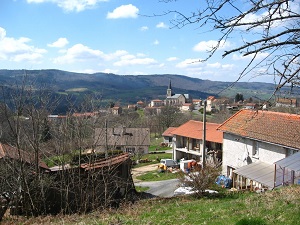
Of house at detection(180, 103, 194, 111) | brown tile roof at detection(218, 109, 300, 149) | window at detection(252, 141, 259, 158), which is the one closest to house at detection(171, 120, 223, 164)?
brown tile roof at detection(218, 109, 300, 149)

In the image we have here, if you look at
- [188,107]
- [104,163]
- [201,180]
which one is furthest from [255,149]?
[188,107]

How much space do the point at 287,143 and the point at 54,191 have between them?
15462mm

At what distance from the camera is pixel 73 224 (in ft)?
31.0

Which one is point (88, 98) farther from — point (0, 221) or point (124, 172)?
point (0, 221)

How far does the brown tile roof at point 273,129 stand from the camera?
22.0 metres

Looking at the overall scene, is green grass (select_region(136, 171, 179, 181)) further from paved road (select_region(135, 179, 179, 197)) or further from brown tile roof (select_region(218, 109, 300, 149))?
brown tile roof (select_region(218, 109, 300, 149))

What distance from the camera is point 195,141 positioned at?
1655 inches

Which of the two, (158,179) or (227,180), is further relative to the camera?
(158,179)

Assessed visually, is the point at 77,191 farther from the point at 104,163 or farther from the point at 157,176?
the point at 157,176

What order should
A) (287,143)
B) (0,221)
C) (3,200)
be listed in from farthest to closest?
(287,143)
(3,200)
(0,221)

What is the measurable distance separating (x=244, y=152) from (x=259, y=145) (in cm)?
175

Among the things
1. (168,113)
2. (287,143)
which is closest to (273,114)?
(287,143)

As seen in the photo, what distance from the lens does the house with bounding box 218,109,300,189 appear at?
21672mm

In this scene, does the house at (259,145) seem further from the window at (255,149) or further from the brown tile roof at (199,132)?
the brown tile roof at (199,132)
